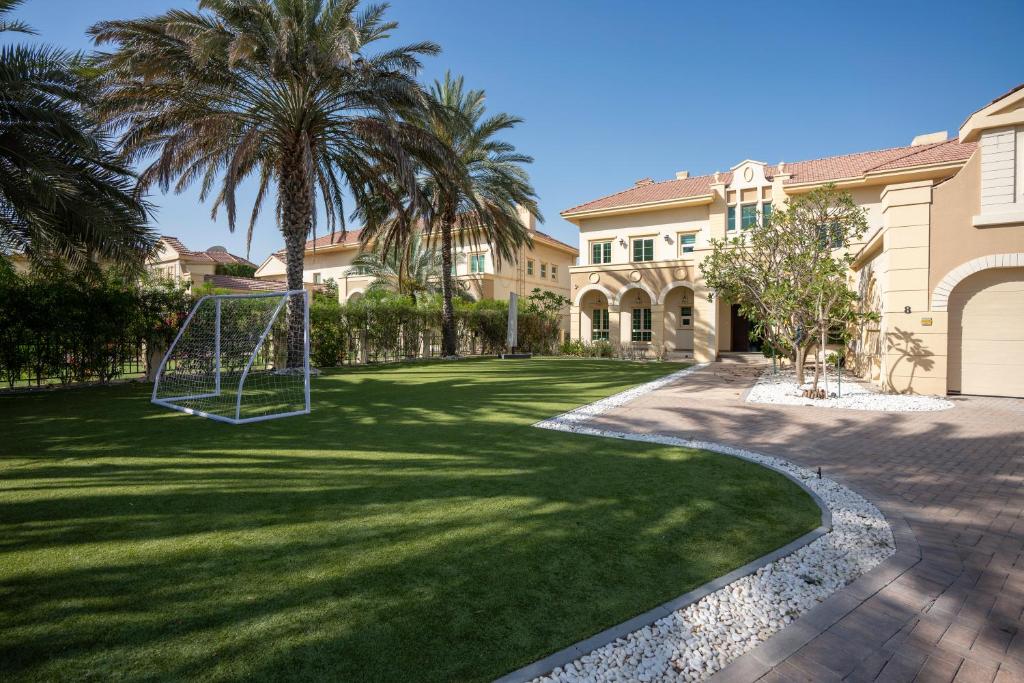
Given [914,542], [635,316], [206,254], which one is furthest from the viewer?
[206,254]

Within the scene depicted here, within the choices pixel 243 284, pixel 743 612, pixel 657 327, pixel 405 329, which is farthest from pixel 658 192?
pixel 243 284

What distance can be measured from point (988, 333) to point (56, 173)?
1861cm

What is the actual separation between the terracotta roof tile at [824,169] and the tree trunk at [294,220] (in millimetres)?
18245

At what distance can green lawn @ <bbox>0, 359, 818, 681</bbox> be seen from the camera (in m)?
2.59

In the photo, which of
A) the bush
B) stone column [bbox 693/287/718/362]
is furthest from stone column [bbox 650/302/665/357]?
stone column [bbox 693/287/718/362]

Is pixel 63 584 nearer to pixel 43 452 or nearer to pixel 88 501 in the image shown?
pixel 88 501

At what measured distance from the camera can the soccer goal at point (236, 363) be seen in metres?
9.41

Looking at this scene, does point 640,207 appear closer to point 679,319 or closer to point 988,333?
point 679,319

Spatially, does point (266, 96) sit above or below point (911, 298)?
above

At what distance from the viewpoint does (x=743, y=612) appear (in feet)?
10.0

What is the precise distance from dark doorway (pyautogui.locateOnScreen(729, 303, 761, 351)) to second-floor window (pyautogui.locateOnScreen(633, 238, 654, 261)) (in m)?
5.11

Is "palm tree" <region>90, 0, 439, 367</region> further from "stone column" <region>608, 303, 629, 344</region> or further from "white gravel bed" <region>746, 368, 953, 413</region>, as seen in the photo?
"stone column" <region>608, 303, 629, 344</region>

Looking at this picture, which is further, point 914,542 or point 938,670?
point 914,542

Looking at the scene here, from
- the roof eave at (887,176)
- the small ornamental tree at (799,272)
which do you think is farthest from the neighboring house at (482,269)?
the small ornamental tree at (799,272)
